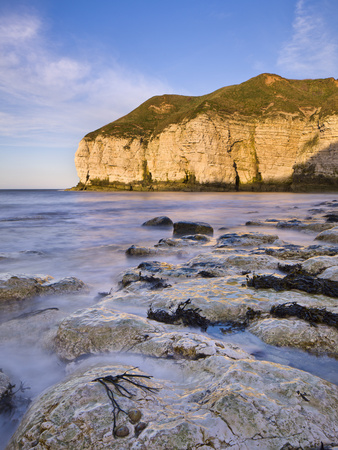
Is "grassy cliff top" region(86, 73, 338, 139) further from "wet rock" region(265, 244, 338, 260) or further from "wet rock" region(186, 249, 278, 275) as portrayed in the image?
"wet rock" region(186, 249, 278, 275)

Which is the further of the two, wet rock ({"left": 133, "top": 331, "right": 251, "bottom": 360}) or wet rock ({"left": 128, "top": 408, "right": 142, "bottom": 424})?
wet rock ({"left": 133, "top": 331, "right": 251, "bottom": 360})

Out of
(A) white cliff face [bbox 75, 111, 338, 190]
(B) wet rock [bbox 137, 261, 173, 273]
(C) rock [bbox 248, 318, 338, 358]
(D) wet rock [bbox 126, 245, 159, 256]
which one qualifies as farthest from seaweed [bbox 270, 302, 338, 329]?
(A) white cliff face [bbox 75, 111, 338, 190]

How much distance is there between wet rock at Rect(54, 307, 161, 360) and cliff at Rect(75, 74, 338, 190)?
38.5 m

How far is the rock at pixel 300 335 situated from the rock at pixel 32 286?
2.29 m

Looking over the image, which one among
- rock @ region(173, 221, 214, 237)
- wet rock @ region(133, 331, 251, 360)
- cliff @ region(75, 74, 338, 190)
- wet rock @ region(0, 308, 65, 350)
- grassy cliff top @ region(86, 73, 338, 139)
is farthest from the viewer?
grassy cliff top @ region(86, 73, 338, 139)

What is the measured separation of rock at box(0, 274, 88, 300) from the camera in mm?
3246

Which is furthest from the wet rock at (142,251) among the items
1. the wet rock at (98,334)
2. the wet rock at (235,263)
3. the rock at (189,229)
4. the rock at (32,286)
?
the wet rock at (98,334)

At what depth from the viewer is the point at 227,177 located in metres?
41.4

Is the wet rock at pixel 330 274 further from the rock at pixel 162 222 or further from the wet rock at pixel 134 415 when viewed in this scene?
the rock at pixel 162 222

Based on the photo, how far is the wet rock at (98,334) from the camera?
2.09 m

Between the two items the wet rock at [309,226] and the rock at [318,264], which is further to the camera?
the wet rock at [309,226]

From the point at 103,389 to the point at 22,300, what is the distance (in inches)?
88.7

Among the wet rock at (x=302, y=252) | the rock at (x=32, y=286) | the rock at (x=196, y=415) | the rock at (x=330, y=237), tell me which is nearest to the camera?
the rock at (x=196, y=415)

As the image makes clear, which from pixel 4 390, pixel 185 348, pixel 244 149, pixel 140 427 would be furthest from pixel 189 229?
pixel 244 149
